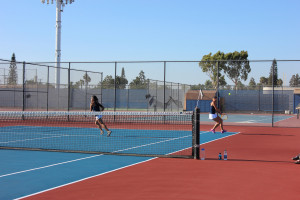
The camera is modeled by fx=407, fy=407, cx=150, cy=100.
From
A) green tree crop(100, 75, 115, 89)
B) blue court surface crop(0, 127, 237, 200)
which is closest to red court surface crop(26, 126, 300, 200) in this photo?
blue court surface crop(0, 127, 237, 200)

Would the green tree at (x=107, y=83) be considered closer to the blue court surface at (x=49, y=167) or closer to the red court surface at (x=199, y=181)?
the blue court surface at (x=49, y=167)

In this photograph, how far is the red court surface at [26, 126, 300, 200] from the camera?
6198mm

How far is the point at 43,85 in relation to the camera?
42656 mm

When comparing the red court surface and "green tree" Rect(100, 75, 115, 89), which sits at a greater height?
"green tree" Rect(100, 75, 115, 89)

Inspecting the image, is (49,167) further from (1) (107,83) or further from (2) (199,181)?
(1) (107,83)

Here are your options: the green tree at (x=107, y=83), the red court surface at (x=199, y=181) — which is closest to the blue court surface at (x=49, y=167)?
the red court surface at (x=199, y=181)

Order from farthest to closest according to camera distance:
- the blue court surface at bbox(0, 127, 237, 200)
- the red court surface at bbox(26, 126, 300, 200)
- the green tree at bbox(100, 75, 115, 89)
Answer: the green tree at bbox(100, 75, 115, 89) → the blue court surface at bbox(0, 127, 237, 200) → the red court surface at bbox(26, 126, 300, 200)

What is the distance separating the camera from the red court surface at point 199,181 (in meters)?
6.20

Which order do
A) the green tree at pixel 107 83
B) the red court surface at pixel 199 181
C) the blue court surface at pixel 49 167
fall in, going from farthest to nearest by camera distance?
the green tree at pixel 107 83, the blue court surface at pixel 49 167, the red court surface at pixel 199 181

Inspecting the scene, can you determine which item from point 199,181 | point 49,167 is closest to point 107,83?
point 49,167

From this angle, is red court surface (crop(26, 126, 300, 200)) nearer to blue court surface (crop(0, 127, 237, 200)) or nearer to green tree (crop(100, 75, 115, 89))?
blue court surface (crop(0, 127, 237, 200))

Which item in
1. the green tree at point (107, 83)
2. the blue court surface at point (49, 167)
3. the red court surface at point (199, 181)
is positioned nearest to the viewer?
the red court surface at point (199, 181)

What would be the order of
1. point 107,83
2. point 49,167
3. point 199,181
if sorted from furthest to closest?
point 107,83 < point 49,167 < point 199,181

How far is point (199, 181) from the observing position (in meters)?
7.27
